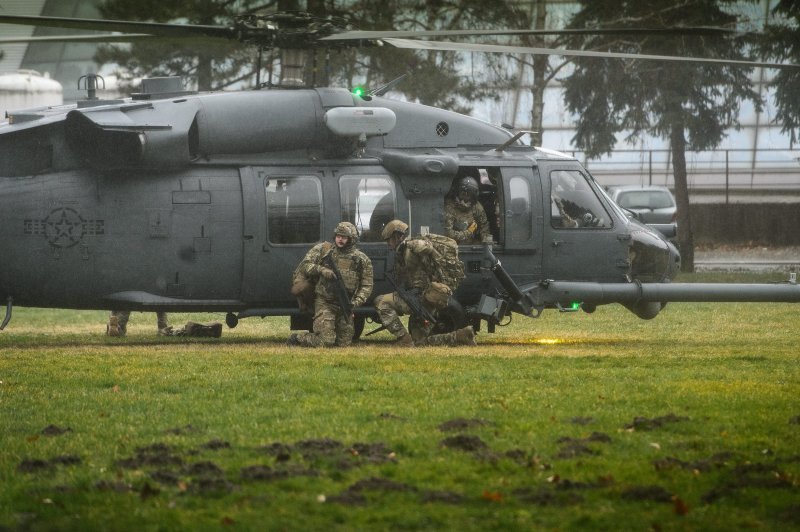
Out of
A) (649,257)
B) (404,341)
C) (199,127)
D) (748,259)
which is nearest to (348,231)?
(404,341)

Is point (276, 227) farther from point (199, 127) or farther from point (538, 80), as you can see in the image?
point (538, 80)

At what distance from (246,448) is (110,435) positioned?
45.6 inches

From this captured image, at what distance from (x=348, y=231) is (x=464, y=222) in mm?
1627

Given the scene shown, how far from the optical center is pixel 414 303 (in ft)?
53.3

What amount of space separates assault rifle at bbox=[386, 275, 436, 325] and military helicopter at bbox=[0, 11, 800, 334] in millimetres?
351

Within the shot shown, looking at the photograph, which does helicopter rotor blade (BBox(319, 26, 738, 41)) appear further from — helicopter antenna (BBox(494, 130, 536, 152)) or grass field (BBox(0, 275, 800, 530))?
grass field (BBox(0, 275, 800, 530))

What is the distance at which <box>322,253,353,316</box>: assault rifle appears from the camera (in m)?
15.8

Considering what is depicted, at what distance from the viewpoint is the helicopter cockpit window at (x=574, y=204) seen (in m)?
17.0

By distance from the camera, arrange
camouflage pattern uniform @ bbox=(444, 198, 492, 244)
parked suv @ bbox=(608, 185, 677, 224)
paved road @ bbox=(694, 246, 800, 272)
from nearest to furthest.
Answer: camouflage pattern uniform @ bbox=(444, 198, 492, 244), paved road @ bbox=(694, 246, 800, 272), parked suv @ bbox=(608, 185, 677, 224)

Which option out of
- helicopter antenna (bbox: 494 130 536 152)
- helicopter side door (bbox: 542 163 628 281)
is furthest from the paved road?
helicopter antenna (bbox: 494 130 536 152)

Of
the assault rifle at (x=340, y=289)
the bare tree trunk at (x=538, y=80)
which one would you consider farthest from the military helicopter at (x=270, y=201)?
the bare tree trunk at (x=538, y=80)

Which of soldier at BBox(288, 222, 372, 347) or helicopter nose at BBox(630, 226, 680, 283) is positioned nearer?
soldier at BBox(288, 222, 372, 347)

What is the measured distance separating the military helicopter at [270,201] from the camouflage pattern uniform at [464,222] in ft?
0.45

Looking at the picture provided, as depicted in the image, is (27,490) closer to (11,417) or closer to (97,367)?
(11,417)
